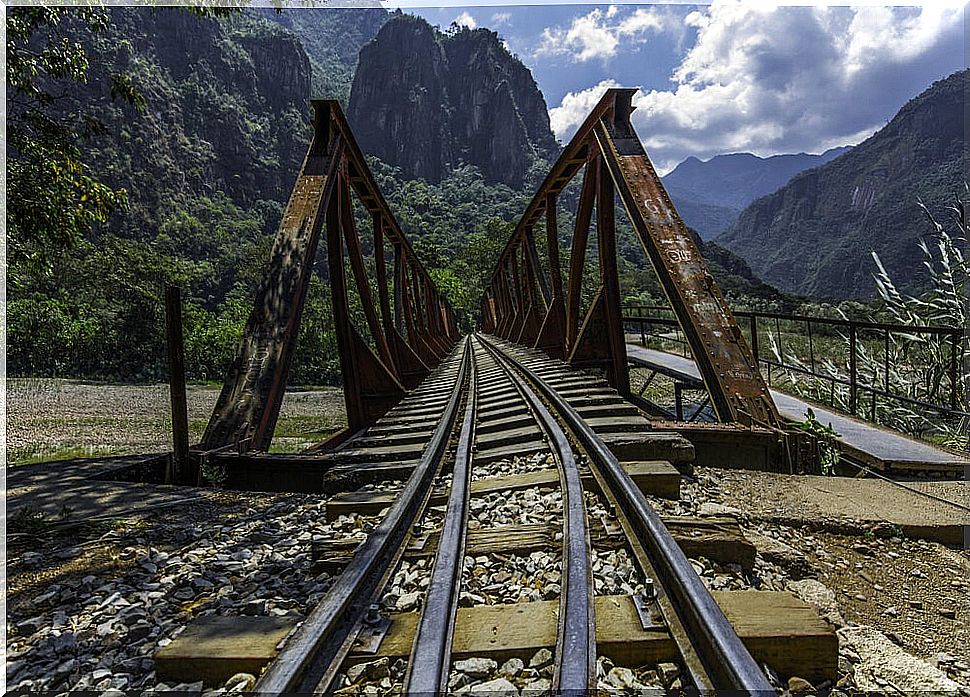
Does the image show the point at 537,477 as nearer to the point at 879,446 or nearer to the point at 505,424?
the point at 505,424

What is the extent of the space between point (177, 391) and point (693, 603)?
3218 mm

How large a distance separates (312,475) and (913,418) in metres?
6.14

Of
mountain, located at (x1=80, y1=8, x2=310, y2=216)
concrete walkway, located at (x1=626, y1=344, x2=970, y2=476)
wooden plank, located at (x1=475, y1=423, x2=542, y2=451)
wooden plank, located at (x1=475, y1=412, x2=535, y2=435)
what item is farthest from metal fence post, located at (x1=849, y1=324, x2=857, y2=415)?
mountain, located at (x1=80, y1=8, x2=310, y2=216)

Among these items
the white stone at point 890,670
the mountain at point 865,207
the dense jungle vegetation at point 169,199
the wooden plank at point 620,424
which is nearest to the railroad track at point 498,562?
the wooden plank at point 620,424

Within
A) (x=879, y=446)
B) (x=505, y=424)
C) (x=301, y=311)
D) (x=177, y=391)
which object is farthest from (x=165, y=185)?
(x=879, y=446)

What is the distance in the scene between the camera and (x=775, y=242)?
12712 cm

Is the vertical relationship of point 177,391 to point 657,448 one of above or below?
above

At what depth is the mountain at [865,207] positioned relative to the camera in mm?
64062

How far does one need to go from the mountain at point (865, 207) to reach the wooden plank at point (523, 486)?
4982cm

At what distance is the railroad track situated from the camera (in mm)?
1359

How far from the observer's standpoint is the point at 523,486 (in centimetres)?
294

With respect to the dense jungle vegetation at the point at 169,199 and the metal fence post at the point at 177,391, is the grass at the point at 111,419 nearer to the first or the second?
the dense jungle vegetation at the point at 169,199

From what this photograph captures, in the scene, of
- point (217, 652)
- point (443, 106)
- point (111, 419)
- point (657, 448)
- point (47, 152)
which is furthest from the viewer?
point (443, 106)

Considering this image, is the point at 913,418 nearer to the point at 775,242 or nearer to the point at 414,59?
the point at 775,242
